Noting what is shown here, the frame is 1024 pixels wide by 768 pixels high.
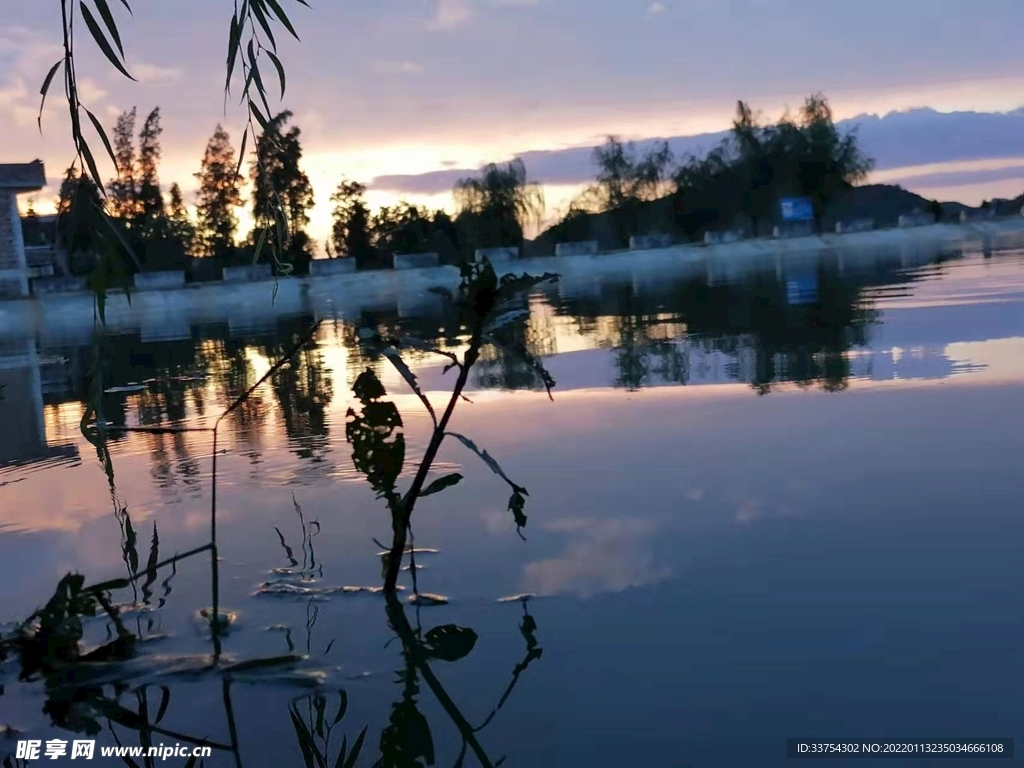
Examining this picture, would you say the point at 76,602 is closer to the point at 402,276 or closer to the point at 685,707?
the point at 685,707

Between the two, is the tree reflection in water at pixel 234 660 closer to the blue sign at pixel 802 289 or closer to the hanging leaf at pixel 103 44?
the hanging leaf at pixel 103 44

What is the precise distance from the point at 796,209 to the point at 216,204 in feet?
109

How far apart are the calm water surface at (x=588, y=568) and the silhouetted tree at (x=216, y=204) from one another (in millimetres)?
49120

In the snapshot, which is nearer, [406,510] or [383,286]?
[406,510]

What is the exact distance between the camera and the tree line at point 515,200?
5241 centimetres

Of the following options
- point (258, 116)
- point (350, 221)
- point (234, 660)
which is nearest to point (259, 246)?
point (258, 116)

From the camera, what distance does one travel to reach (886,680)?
2.72 m

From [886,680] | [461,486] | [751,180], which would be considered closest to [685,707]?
[886,680]

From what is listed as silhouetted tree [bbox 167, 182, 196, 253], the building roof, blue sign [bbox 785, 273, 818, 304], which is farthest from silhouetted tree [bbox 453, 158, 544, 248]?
blue sign [bbox 785, 273, 818, 304]

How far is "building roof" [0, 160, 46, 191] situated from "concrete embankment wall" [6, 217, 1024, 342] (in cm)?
572

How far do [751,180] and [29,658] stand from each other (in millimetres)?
70090

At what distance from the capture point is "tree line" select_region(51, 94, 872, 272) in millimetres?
52406

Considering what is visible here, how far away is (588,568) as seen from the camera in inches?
144

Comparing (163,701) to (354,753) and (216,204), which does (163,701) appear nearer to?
(354,753)
